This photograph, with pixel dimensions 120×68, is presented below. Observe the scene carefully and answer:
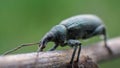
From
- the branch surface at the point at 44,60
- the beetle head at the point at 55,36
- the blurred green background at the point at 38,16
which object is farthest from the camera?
the blurred green background at the point at 38,16

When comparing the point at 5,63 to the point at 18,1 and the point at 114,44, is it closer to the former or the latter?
the point at 114,44

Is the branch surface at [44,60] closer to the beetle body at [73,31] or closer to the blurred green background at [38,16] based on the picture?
the beetle body at [73,31]

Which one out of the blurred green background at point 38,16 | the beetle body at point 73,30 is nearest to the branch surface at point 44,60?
the beetle body at point 73,30

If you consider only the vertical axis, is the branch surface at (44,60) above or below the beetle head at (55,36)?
below

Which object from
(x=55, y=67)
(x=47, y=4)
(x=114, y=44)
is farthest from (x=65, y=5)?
(x=55, y=67)

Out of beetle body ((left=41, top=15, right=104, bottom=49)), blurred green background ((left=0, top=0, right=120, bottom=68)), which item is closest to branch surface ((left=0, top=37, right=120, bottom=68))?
beetle body ((left=41, top=15, right=104, bottom=49))

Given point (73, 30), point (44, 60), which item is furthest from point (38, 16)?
point (44, 60)
